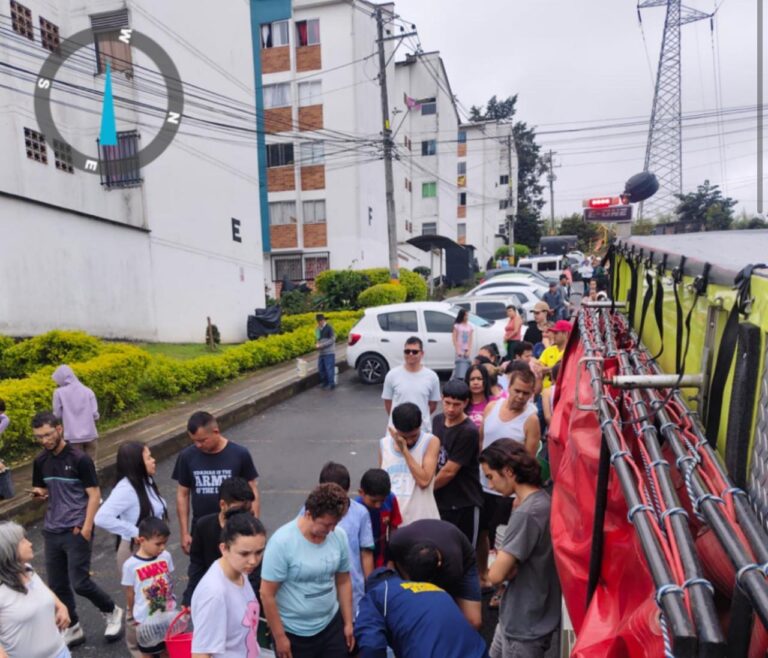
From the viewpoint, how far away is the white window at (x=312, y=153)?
2494 centimetres

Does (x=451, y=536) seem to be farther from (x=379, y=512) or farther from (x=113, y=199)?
(x=113, y=199)

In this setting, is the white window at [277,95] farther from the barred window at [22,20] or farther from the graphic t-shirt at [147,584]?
the graphic t-shirt at [147,584]

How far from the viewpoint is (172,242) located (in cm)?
1398

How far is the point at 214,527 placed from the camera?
3.13 metres

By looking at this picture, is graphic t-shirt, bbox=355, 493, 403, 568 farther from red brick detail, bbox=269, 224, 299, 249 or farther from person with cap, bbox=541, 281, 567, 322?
red brick detail, bbox=269, 224, 299, 249

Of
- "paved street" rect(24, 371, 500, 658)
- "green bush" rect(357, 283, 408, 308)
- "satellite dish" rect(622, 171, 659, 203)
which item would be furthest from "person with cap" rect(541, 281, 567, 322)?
"satellite dish" rect(622, 171, 659, 203)

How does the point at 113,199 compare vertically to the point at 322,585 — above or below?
above

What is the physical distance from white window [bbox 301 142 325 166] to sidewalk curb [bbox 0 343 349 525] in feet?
51.7

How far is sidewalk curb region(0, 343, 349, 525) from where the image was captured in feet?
17.1

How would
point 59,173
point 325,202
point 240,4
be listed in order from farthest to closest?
point 325,202 → point 240,4 → point 59,173

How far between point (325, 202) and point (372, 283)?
6.84 meters

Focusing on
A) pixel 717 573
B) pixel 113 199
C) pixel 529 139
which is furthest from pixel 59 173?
pixel 529 139

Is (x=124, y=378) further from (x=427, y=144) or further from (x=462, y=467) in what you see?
(x=427, y=144)

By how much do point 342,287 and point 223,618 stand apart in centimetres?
1763
